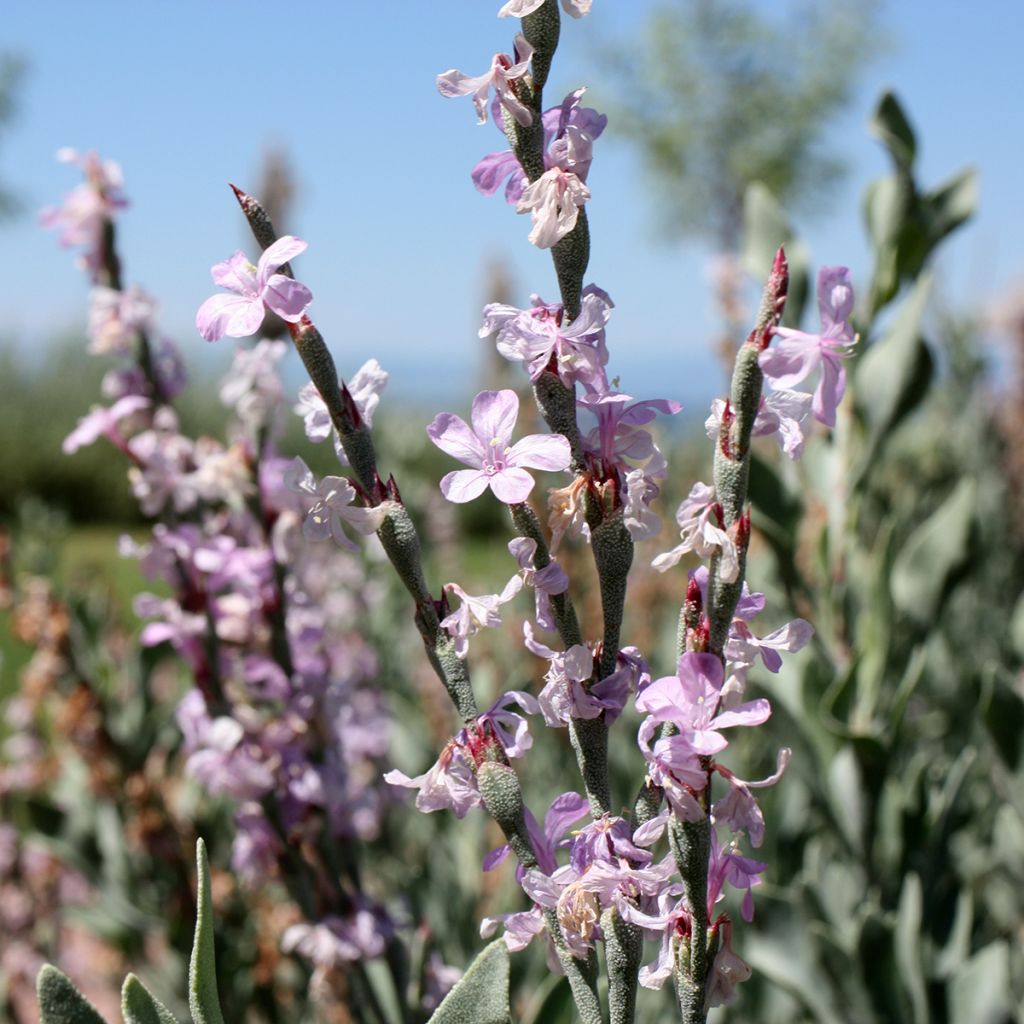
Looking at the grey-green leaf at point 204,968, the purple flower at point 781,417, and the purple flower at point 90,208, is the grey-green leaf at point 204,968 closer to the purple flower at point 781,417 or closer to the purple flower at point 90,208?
the purple flower at point 781,417

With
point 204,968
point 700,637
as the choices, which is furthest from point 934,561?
point 204,968

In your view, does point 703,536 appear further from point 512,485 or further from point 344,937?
point 344,937

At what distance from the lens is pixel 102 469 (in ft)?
43.2

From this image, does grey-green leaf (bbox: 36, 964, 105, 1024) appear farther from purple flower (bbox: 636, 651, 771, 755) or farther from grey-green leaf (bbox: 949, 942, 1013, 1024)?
grey-green leaf (bbox: 949, 942, 1013, 1024)

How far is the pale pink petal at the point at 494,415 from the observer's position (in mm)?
545

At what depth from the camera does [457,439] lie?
539mm

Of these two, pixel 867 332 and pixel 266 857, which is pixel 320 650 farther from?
pixel 867 332

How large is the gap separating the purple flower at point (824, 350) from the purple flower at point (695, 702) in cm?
11

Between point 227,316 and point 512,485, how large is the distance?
153mm

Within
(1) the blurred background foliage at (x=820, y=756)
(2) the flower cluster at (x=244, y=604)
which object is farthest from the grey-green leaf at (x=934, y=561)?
(2) the flower cluster at (x=244, y=604)

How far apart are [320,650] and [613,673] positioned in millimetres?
615

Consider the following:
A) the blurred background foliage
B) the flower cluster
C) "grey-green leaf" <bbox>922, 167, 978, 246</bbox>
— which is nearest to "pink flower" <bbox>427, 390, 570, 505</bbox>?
the blurred background foliage

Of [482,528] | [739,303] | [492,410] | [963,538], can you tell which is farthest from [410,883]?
[482,528]

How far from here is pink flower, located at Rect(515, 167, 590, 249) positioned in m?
0.51
